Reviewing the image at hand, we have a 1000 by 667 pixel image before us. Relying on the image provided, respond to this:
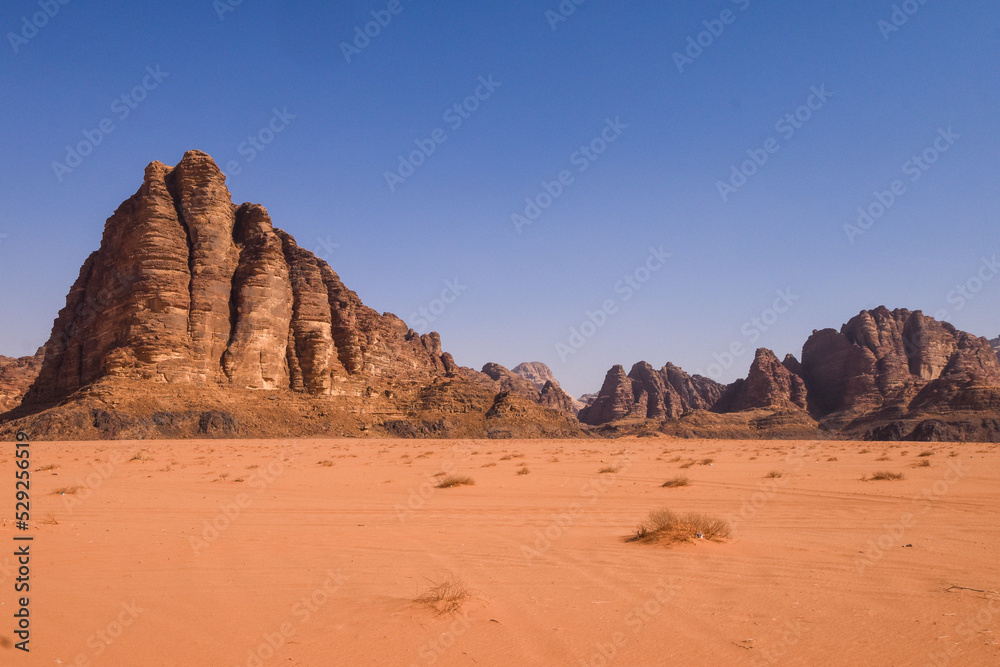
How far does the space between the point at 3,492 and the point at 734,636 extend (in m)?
14.6

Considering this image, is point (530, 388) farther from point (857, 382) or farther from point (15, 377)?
point (15, 377)

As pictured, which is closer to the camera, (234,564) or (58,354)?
(234,564)

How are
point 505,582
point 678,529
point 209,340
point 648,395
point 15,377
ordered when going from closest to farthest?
point 505,582, point 678,529, point 209,340, point 15,377, point 648,395

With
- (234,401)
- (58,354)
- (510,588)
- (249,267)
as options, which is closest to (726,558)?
(510,588)

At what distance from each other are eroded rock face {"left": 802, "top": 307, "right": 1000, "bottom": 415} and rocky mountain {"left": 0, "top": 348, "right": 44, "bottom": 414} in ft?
376

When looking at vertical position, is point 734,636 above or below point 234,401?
below

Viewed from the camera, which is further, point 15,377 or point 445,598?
point 15,377

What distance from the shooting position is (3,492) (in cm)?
1166

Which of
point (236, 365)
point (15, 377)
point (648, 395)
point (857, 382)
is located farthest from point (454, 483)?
point (648, 395)

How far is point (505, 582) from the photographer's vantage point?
16.6ft

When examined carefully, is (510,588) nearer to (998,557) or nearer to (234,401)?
(998,557)

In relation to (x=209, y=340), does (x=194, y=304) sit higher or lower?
higher

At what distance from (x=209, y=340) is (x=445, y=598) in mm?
57176

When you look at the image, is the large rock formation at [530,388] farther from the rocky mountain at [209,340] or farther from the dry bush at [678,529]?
the dry bush at [678,529]
